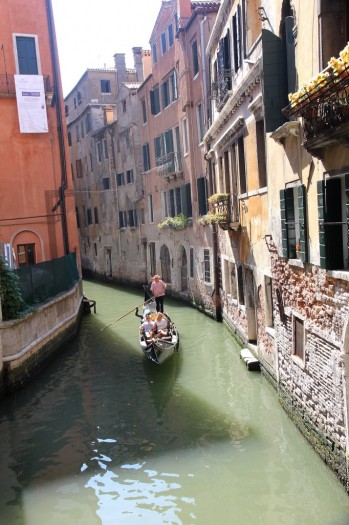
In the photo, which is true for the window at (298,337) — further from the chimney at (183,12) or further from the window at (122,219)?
the window at (122,219)

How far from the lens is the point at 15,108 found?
17.3m

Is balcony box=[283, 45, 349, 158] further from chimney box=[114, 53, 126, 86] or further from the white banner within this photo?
chimney box=[114, 53, 126, 86]

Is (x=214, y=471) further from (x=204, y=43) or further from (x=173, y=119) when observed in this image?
(x=173, y=119)

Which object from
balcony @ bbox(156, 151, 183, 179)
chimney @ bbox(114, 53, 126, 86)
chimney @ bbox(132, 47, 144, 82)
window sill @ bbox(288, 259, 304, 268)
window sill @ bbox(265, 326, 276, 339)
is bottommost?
window sill @ bbox(265, 326, 276, 339)

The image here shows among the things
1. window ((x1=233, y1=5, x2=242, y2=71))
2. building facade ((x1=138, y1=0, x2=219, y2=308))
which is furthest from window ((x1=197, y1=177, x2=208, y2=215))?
window ((x1=233, y1=5, x2=242, y2=71))

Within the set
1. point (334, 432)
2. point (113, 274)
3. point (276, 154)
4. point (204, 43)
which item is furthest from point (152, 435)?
point (113, 274)

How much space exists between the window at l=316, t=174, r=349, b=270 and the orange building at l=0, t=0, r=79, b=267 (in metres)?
12.7

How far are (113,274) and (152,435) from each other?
72.2 feet

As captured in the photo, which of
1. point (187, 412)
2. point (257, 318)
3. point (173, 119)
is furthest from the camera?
point (173, 119)

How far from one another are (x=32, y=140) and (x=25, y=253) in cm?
395

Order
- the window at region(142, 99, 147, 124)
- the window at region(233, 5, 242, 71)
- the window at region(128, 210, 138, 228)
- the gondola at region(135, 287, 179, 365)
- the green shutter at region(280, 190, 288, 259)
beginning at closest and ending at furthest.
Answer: the green shutter at region(280, 190, 288, 259) < the window at region(233, 5, 242, 71) < the gondola at region(135, 287, 179, 365) < the window at region(142, 99, 147, 124) < the window at region(128, 210, 138, 228)

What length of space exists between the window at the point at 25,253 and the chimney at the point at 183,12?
959cm

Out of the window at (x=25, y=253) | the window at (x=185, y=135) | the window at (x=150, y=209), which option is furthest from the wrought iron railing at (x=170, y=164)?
the window at (x=25, y=253)

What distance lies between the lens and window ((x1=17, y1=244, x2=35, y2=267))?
710 inches
